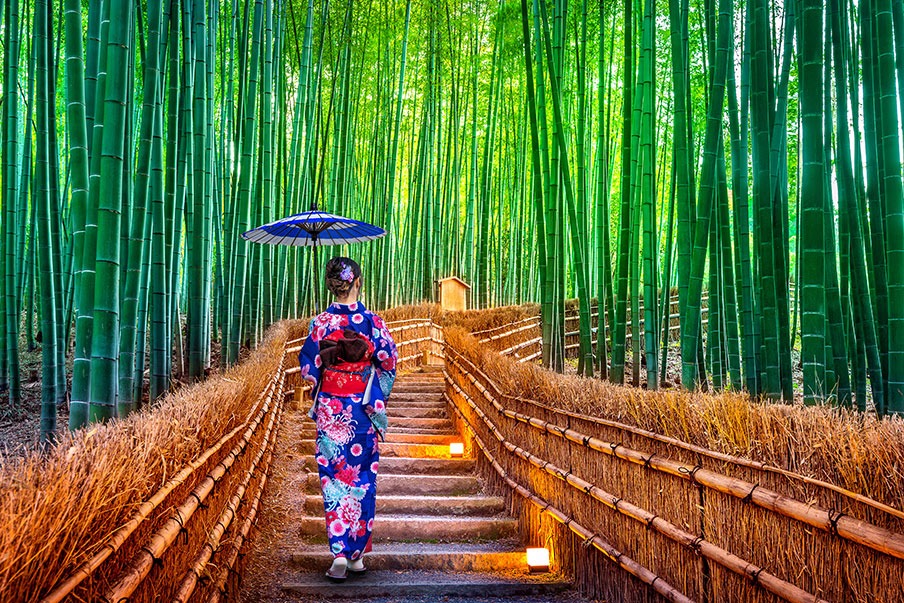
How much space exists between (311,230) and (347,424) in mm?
2759

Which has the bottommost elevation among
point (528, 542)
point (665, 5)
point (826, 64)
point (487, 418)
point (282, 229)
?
point (528, 542)

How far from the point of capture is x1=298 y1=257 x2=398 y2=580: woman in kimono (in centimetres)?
280

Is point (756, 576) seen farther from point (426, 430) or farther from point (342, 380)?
point (426, 430)

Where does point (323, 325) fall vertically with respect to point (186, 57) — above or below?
below

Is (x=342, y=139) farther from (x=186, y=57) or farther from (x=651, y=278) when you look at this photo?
(x=651, y=278)

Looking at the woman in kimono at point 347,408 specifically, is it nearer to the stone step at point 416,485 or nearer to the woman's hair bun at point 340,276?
the woman's hair bun at point 340,276

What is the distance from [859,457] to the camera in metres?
1.50

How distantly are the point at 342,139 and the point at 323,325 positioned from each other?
5413mm

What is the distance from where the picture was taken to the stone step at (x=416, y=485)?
12.6 ft

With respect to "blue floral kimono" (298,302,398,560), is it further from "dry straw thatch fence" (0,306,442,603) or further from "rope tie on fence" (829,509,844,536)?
"rope tie on fence" (829,509,844,536)

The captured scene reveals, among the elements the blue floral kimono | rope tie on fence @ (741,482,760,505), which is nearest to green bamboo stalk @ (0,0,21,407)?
the blue floral kimono

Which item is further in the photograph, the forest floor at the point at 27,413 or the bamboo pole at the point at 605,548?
the forest floor at the point at 27,413

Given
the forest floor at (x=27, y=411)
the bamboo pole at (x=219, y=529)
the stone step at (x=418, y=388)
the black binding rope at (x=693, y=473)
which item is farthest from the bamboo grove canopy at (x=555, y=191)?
the black binding rope at (x=693, y=473)

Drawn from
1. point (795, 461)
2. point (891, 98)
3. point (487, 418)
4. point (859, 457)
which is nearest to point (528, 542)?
point (487, 418)
